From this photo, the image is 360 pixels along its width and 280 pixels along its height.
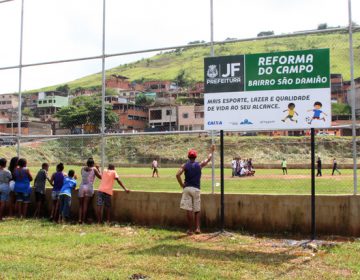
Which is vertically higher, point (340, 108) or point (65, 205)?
point (340, 108)

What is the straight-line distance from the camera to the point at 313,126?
8.26 m

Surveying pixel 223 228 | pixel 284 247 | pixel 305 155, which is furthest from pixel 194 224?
pixel 305 155

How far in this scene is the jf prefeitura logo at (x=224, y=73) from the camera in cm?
892

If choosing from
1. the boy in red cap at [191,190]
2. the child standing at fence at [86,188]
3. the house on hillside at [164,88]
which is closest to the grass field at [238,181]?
the house on hillside at [164,88]

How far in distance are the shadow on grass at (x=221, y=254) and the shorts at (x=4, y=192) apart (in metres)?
5.08

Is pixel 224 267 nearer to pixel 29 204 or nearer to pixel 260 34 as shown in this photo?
pixel 260 34

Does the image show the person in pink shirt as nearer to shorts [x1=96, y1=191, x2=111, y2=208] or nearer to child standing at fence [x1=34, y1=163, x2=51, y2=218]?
shorts [x1=96, y1=191, x2=111, y2=208]

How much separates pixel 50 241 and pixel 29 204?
12.8 ft

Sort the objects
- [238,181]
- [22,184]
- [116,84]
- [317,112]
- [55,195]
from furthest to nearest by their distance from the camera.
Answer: [116,84] < [238,181] < [22,184] < [55,195] < [317,112]

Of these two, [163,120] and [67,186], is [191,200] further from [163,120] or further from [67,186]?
[163,120]

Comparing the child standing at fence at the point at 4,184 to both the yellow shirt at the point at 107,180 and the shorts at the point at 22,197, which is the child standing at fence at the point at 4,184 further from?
the yellow shirt at the point at 107,180

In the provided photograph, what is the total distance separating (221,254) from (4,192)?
249 inches

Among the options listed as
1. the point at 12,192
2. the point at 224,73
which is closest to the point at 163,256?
the point at 224,73

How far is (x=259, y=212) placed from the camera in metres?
9.20
